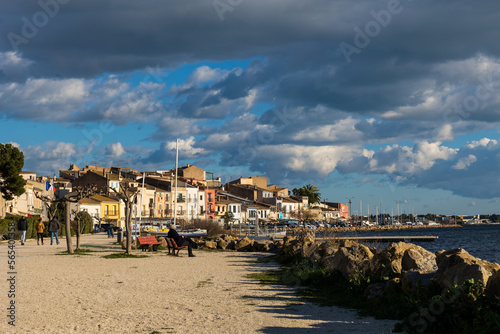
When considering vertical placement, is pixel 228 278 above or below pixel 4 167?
below

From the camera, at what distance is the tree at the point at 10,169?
54312 mm

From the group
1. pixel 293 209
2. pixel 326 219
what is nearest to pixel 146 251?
pixel 293 209

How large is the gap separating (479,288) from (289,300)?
508 cm

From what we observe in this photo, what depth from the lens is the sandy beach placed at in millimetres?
9688

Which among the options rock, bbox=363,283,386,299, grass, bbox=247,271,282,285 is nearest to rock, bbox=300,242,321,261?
grass, bbox=247,271,282,285

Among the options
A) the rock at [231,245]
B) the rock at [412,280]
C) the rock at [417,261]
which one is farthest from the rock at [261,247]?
the rock at [412,280]

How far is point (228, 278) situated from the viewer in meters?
17.8

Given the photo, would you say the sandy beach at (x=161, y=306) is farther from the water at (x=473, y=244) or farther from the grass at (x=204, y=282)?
the water at (x=473, y=244)

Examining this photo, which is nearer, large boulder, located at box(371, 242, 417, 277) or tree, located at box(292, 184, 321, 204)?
large boulder, located at box(371, 242, 417, 277)

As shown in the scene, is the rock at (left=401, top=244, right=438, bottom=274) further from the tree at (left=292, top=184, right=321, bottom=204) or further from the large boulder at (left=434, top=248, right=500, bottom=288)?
the tree at (left=292, top=184, right=321, bottom=204)

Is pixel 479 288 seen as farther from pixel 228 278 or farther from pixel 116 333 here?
pixel 228 278

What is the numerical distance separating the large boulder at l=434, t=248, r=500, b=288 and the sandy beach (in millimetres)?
1370

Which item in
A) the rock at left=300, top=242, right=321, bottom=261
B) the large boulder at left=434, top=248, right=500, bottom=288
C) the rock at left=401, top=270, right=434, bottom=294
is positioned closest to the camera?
the large boulder at left=434, top=248, right=500, bottom=288

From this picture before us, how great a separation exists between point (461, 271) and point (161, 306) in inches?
236
